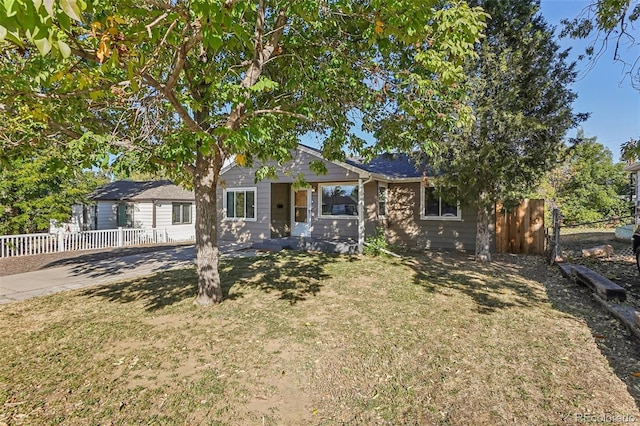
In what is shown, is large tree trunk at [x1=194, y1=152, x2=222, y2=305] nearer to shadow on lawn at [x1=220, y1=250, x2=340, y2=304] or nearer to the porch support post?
shadow on lawn at [x1=220, y1=250, x2=340, y2=304]

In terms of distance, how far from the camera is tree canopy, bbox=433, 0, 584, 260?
28.2 feet

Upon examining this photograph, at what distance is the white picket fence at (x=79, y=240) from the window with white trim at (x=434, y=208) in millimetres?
12393

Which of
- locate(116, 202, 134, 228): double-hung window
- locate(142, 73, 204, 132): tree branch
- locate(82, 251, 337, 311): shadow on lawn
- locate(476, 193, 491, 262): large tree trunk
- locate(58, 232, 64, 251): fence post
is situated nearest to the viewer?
locate(142, 73, 204, 132): tree branch

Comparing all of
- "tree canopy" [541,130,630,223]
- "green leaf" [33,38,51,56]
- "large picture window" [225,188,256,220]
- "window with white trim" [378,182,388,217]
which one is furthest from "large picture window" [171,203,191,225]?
"tree canopy" [541,130,630,223]

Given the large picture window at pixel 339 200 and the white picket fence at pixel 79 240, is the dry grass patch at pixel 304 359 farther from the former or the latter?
the white picket fence at pixel 79 240

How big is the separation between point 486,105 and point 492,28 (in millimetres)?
2120

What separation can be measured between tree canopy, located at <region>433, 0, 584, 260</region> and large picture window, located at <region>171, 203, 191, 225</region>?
15.4 m

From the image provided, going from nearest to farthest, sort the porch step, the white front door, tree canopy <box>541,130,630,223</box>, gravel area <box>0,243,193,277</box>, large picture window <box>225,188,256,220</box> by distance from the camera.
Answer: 1. the porch step
2. gravel area <box>0,243,193,277</box>
3. the white front door
4. large picture window <box>225,188,256,220</box>
5. tree canopy <box>541,130,630,223</box>

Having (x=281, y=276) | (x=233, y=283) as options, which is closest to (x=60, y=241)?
(x=233, y=283)

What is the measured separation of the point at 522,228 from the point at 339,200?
6.29m

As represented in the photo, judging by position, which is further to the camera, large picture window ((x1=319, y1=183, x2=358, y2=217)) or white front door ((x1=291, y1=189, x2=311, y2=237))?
white front door ((x1=291, y1=189, x2=311, y2=237))

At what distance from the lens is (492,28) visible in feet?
29.2

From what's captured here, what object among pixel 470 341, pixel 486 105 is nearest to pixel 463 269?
pixel 486 105

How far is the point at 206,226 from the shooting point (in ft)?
18.0
